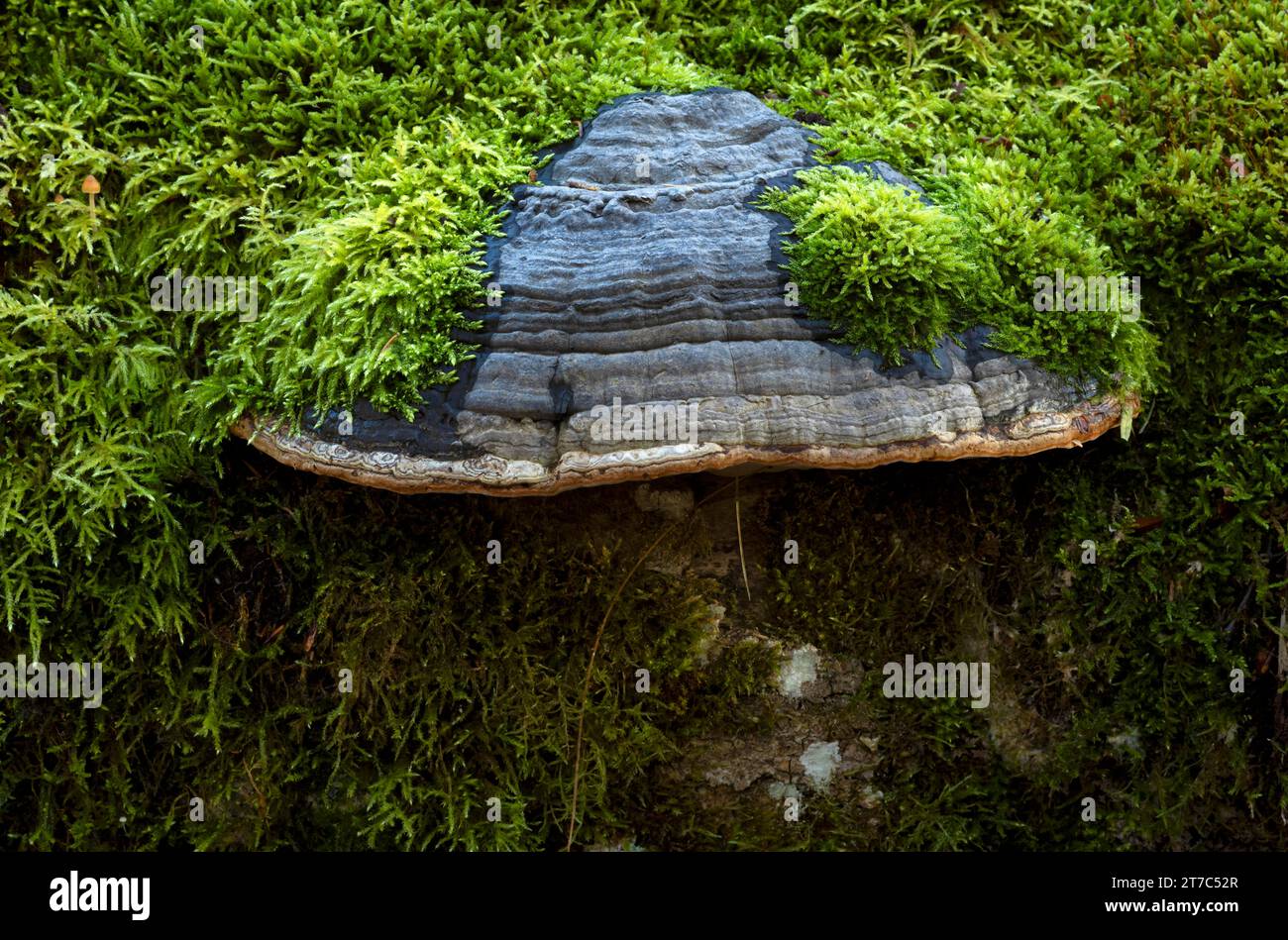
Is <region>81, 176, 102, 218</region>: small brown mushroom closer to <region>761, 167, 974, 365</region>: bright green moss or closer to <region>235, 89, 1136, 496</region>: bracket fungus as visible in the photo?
<region>235, 89, 1136, 496</region>: bracket fungus

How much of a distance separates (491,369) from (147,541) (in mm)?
1383

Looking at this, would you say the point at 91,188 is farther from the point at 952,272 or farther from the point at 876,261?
the point at 952,272

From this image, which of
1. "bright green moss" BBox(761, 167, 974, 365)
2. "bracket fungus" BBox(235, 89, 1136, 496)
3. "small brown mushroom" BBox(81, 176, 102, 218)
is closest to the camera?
"bracket fungus" BBox(235, 89, 1136, 496)

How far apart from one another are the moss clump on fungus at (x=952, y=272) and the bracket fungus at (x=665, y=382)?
0.06 meters

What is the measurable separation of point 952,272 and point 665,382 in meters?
0.95

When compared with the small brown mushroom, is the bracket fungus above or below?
below

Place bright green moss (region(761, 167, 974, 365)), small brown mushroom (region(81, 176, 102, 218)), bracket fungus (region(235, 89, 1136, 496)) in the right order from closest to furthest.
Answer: bracket fungus (region(235, 89, 1136, 496)) → bright green moss (region(761, 167, 974, 365)) → small brown mushroom (region(81, 176, 102, 218))

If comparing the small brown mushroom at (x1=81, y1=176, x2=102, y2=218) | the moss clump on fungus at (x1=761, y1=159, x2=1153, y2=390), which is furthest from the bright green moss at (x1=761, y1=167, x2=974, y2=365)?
the small brown mushroom at (x1=81, y1=176, x2=102, y2=218)

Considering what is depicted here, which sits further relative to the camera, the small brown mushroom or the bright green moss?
the small brown mushroom

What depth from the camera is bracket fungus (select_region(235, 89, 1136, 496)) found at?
264cm

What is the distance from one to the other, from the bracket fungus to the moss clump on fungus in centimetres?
6

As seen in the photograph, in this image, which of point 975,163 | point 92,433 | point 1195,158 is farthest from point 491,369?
point 1195,158

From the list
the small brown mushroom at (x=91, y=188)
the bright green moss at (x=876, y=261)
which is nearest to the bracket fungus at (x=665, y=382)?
the bright green moss at (x=876, y=261)

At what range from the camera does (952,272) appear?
2.93 meters
